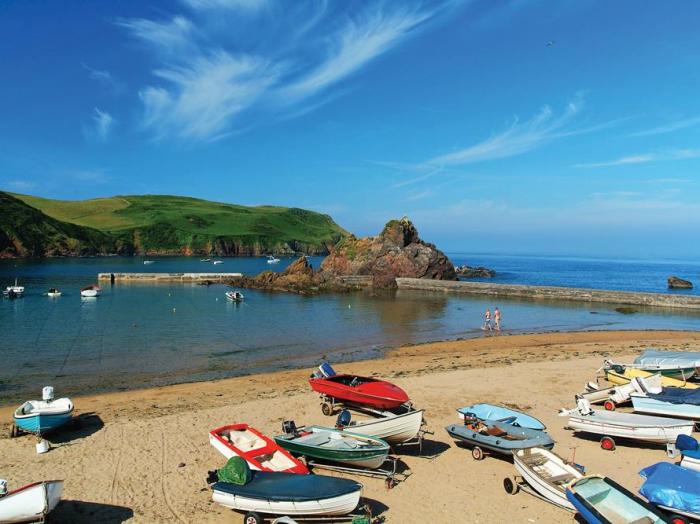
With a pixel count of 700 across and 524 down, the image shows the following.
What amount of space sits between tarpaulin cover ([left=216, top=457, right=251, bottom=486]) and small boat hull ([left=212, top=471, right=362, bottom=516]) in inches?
4.6

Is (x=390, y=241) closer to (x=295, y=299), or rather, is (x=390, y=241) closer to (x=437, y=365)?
(x=295, y=299)

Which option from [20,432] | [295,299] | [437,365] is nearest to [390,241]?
[295,299]

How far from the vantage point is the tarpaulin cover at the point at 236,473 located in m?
9.77

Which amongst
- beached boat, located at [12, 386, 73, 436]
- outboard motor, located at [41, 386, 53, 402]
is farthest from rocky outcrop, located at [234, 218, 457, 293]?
beached boat, located at [12, 386, 73, 436]

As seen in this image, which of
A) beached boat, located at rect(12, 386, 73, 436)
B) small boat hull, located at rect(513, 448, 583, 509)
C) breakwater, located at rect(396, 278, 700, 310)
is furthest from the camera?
breakwater, located at rect(396, 278, 700, 310)

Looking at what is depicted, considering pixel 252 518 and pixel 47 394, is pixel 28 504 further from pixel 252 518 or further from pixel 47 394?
pixel 47 394

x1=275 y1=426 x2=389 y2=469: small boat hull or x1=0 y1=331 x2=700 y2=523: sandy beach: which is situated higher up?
x1=275 y1=426 x2=389 y2=469: small boat hull

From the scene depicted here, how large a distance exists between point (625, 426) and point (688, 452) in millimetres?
2224

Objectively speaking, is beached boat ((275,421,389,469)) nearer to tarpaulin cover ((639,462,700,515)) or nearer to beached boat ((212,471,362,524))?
beached boat ((212,471,362,524))

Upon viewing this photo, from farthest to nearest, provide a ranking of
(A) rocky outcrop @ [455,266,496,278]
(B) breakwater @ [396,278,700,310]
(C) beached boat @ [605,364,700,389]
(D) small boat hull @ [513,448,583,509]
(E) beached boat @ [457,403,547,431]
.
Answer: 1. (A) rocky outcrop @ [455,266,496,278]
2. (B) breakwater @ [396,278,700,310]
3. (C) beached boat @ [605,364,700,389]
4. (E) beached boat @ [457,403,547,431]
5. (D) small boat hull @ [513,448,583,509]

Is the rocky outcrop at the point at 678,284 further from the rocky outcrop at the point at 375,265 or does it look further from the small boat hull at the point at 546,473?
the small boat hull at the point at 546,473

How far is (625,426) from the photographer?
13.2 meters

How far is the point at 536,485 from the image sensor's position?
409 inches

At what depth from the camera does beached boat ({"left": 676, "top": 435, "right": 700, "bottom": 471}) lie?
419 inches
